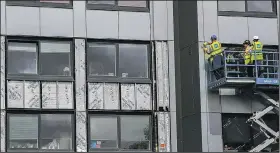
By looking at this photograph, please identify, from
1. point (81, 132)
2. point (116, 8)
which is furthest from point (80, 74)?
point (116, 8)

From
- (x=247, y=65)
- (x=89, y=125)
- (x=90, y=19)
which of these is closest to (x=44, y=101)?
(x=89, y=125)

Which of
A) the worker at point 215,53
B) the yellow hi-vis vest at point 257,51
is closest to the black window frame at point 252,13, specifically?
the worker at point 215,53

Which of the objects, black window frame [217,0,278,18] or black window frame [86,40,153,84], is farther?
black window frame [217,0,278,18]

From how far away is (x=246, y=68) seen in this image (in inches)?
1011

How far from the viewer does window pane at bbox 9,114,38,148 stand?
2503 cm

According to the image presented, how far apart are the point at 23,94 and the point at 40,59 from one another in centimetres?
145

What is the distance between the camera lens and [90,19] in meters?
26.2

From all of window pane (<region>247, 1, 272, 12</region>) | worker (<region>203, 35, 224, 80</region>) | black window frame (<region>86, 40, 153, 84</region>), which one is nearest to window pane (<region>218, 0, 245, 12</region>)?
window pane (<region>247, 1, 272, 12</region>)

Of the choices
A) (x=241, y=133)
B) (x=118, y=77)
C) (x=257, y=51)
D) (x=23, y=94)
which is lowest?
(x=241, y=133)

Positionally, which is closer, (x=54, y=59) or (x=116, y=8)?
(x=54, y=59)

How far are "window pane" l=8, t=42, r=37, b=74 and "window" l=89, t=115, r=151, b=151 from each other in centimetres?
283

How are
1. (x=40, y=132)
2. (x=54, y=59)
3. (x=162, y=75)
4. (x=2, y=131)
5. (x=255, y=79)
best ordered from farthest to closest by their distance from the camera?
1. (x=162, y=75)
2. (x=54, y=59)
3. (x=40, y=132)
4. (x=255, y=79)
5. (x=2, y=131)

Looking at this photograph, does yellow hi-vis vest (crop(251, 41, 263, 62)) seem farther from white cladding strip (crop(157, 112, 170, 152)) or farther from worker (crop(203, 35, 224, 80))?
white cladding strip (crop(157, 112, 170, 152))

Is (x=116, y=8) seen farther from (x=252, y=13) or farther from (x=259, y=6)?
(x=259, y=6)
